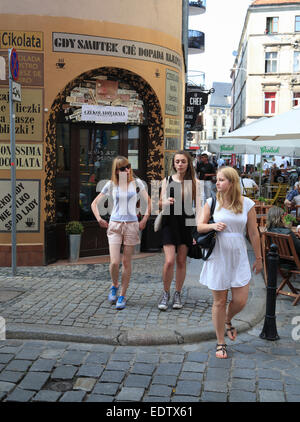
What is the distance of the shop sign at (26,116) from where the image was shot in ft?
26.0

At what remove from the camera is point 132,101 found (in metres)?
9.00

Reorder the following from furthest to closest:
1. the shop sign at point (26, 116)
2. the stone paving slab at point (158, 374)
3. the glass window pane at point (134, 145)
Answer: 1. the glass window pane at point (134, 145)
2. the shop sign at point (26, 116)
3. the stone paving slab at point (158, 374)

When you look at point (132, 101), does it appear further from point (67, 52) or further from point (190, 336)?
point (190, 336)

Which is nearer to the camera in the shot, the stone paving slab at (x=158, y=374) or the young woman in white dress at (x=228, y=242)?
the stone paving slab at (x=158, y=374)

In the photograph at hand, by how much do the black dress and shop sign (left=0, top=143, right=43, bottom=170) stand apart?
3.06m

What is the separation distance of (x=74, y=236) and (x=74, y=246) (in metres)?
0.18

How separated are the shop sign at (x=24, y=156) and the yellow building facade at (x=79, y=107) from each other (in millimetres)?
16

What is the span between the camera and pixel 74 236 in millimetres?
8398

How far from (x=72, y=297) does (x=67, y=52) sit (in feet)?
13.6

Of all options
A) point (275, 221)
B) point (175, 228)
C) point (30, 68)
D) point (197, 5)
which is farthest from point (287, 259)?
point (197, 5)

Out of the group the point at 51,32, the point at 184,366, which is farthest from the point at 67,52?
the point at 184,366

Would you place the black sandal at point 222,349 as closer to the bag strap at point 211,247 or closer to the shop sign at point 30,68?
the bag strap at point 211,247

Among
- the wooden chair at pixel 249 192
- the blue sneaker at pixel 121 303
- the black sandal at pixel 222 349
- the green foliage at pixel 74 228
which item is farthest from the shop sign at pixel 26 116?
the wooden chair at pixel 249 192

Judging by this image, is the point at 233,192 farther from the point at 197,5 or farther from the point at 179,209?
the point at 197,5
